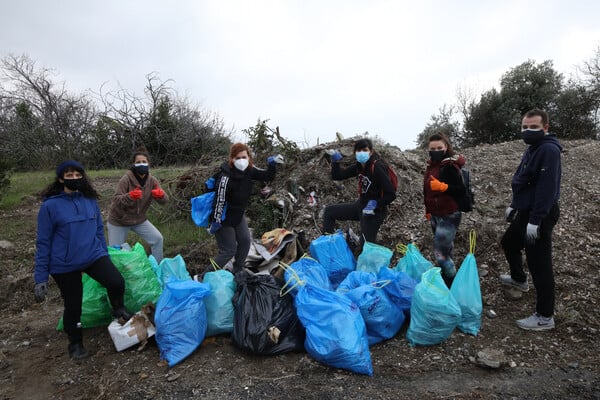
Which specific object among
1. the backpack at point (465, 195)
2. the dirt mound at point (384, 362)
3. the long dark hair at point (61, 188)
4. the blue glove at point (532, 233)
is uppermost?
the long dark hair at point (61, 188)

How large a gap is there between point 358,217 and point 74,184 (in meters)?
2.43

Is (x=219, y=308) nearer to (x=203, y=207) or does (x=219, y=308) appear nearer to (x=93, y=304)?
(x=203, y=207)

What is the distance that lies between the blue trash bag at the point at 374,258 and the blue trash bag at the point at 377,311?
466 millimetres

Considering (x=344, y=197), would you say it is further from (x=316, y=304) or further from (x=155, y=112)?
(x=155, y=112)

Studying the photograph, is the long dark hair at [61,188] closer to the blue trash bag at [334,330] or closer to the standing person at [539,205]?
the blue trash bag at [334,330]


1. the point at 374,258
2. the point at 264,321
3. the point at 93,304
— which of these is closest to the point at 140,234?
the point at 93,304

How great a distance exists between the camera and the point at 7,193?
738 cm

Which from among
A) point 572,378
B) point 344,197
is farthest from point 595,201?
point 572,378

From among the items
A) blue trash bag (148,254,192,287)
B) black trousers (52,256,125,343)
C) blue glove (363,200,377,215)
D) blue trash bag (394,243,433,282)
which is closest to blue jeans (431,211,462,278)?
blue trash bag (394,243,433,282)

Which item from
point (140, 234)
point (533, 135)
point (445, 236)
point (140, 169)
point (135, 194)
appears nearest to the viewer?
point (533, 135)

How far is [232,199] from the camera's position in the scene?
134 inches

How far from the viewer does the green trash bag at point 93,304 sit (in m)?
Answer: 3.16

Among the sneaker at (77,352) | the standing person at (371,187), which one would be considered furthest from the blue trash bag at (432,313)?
the sneaker at (77,352)

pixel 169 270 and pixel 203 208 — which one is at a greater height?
pixel 203 208
